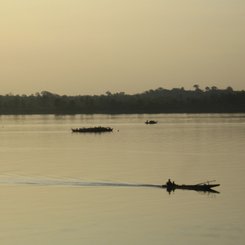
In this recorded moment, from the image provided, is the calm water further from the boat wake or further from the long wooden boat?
the long wooden boat

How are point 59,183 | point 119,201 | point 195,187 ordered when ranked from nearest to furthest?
point 119,201
point 195,187
point 59,183

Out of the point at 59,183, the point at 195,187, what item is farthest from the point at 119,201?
the point at 59,183

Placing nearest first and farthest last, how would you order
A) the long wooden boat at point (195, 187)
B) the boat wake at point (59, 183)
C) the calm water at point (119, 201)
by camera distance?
the calm water at point (119, 201) → the long wooden boat at point (195, 187) → the boat wake at point (59, 183)

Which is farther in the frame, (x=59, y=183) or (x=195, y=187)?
(x=59, y=183)

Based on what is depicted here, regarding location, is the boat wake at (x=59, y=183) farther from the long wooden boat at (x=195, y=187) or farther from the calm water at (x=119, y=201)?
the long wooden boat at (x=195, y=187)

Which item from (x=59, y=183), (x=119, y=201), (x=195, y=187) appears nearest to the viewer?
(x=119, y=201)

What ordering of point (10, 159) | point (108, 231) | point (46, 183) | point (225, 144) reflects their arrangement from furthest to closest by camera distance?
point (225, 144), point (10, 159), point (46, 183), point (108, 231)

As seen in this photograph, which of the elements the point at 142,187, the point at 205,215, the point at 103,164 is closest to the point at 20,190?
the point at 142,187

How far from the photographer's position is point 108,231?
41.0 meters

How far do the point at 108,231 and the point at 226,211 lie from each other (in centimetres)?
1105

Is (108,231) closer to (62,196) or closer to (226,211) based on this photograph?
(226,211)

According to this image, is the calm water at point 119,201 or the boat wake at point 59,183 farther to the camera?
the boat wake at point 59,183

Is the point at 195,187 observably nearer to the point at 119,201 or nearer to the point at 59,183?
the point at 119,201

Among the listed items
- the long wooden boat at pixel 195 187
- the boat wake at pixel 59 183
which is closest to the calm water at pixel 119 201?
the boat wake at pixel 59 183
